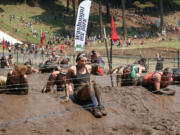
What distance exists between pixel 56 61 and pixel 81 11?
4.76 metres

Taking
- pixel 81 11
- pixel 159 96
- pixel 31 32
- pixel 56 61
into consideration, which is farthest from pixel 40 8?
pixel 159 96

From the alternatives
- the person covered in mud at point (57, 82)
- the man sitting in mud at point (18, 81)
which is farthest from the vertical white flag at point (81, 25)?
the man sitting in mud at point (18, 81)

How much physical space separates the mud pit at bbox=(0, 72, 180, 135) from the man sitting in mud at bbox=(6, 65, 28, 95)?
257mm

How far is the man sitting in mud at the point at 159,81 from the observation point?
A: 28.9ft

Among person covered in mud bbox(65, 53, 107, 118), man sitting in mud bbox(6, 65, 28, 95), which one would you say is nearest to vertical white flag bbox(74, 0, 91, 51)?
man sitting in mud bbox(6, 65, 28, 95)

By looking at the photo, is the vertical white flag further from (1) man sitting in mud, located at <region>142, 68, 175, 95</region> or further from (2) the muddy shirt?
(2) the muddy shirt

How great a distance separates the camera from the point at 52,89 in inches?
335

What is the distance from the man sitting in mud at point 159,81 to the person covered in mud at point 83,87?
8.75 feet

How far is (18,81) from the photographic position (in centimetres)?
742

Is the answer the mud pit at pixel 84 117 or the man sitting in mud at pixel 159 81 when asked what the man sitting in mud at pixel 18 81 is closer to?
the mud pit at pixel 84 117

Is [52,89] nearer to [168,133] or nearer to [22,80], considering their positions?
[22,80]

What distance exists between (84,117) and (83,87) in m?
0.65

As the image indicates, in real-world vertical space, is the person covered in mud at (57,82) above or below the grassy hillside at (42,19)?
below

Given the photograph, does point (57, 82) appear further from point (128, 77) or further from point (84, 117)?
point (84, 117)
